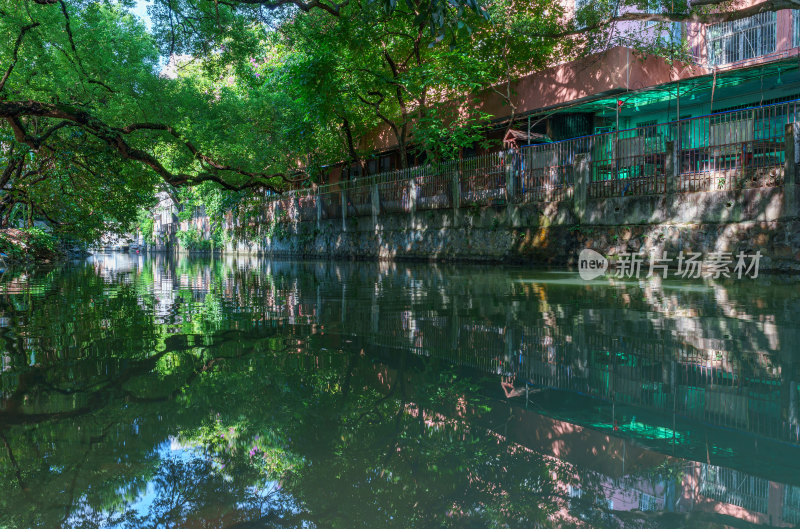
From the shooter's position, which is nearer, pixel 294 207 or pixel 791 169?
pixel 791 169

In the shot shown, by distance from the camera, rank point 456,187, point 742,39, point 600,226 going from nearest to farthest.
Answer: point 600,226 → point 742,39 → point 456,187

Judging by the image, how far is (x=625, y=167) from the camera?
13.6m

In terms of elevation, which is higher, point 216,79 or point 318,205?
point 216,79

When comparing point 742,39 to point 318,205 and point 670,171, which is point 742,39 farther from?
point 318,205

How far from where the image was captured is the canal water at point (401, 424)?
5.57 ft

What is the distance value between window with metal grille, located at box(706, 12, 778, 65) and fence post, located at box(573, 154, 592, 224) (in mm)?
7265

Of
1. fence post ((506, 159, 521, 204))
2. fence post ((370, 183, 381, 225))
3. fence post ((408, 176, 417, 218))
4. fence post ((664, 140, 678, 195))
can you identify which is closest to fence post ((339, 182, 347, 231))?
fence post ((370, 183, 381, 225))

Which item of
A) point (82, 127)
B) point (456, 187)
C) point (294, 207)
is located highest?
point (82, 127)

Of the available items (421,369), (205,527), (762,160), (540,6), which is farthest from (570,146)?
(205,527)

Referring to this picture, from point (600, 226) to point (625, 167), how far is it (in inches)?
57.4

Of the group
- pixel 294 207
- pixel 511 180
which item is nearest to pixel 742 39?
pixel 511 180

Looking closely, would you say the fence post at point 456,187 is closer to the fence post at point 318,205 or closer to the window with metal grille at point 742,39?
the window with metal grille at point 742,39

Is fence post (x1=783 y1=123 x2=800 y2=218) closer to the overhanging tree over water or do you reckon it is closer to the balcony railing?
the balcony railing

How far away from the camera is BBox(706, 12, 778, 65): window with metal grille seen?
16.9 m
